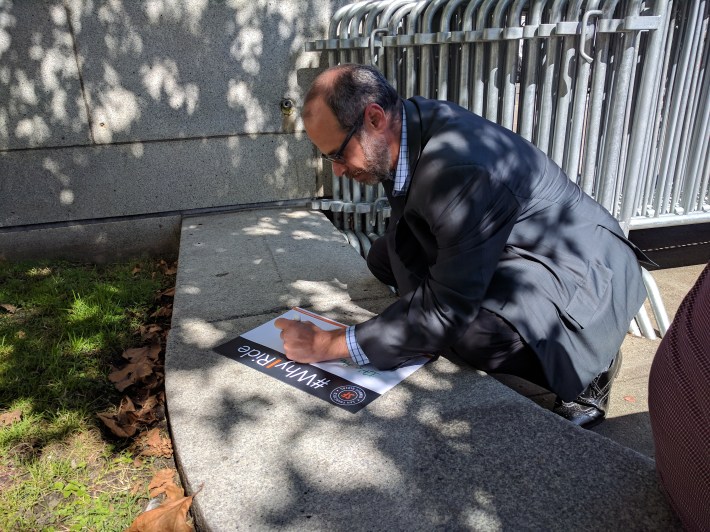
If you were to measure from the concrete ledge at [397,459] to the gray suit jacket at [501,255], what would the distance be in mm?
283

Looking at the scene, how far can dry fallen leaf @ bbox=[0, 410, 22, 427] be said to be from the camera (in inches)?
97.7

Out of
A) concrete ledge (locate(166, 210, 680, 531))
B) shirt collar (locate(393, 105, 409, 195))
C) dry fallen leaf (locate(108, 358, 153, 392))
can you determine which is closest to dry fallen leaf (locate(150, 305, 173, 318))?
dry fallen leaf (locate(108, 358, 153, 392))

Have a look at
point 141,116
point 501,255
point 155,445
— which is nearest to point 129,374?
point 155,445

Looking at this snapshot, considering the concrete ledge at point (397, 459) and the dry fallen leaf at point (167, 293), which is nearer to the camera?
the concrete ledge at point (397, 459)

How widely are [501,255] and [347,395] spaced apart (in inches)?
34.4

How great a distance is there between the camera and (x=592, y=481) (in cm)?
177

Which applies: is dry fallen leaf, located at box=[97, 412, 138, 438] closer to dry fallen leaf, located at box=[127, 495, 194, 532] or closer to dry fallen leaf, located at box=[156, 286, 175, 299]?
dry fallen leaf, located at box=[127, 495, 194, 532]

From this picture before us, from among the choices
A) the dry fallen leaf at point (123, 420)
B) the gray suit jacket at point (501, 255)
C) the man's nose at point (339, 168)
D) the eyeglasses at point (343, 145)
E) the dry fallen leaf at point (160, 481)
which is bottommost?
the dry fallen leaf at point (160, 481)

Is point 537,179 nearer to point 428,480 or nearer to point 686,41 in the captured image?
point 428,480

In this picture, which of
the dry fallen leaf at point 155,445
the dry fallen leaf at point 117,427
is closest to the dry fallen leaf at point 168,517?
the dry fallen leaf at point 155,445

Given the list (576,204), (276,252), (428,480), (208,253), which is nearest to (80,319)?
(208,253)

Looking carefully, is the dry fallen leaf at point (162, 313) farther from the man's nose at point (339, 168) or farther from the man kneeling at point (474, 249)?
the man's nose at point (339, 168)

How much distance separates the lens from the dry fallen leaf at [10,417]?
248 cm

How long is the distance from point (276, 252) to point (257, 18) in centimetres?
197
